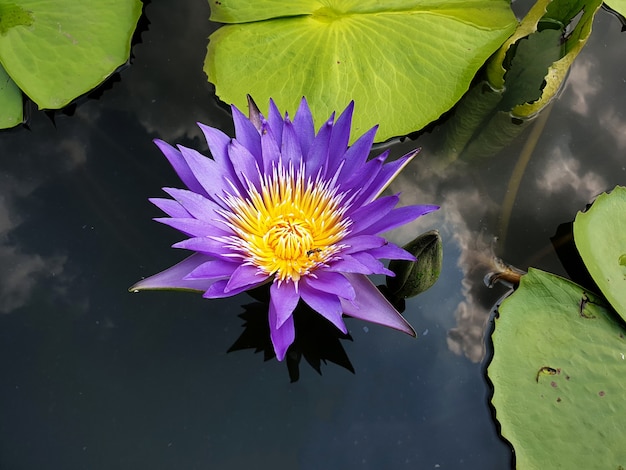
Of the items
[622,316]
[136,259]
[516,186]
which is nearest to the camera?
[622,316]

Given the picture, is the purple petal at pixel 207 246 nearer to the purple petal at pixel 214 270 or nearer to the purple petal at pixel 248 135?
the purple petal at pixel 214 270

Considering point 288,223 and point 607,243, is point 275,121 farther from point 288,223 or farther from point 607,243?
point 607,243

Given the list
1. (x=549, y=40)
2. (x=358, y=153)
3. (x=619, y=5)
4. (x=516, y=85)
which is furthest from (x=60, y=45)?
(x=619, y=5)

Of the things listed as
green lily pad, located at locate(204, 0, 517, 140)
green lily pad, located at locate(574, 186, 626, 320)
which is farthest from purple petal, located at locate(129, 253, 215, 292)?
green lily pad, located at locate(574, 186, 626, 320)

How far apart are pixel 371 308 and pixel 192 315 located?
80cm

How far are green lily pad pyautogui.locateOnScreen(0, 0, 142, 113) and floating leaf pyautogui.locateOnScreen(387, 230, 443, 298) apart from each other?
157cm

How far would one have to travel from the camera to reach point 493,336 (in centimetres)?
216

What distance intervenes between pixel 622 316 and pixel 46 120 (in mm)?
2578

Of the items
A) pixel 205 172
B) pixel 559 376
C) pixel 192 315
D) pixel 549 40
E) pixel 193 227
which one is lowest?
pixel 192 315

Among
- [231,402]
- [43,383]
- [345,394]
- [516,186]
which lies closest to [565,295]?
[516,186]

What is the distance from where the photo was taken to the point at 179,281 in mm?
1902

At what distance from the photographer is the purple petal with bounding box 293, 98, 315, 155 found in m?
1.96

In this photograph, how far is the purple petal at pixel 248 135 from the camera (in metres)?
1.96

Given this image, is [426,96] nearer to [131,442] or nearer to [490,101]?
[490,101]
